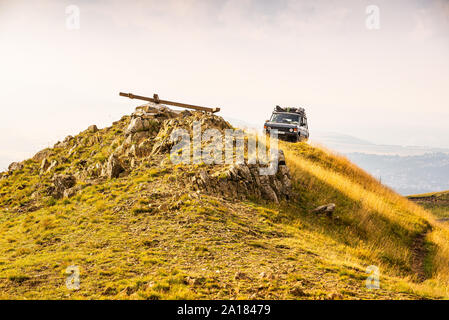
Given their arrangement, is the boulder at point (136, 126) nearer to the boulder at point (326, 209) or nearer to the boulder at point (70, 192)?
the boulder at point (70, 192)

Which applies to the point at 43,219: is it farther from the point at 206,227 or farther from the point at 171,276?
the point at 171,276

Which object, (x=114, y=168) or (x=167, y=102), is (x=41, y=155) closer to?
(x=167, y=102)

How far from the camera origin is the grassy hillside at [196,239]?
7180 mm

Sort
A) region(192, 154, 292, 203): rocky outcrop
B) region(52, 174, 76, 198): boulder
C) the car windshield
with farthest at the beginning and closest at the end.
→ the car windshield, region(52, 174, 76, 198): boulder, region(192, 154, 292, 203): rocky outcrop

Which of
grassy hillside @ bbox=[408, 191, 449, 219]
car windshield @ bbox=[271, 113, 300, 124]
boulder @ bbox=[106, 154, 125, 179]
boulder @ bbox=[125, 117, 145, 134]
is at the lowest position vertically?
grassy hillside @ bbox=[408, 191, 449, 219]

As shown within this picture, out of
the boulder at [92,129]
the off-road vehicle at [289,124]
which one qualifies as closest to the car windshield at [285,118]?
the off-road vehicle at [289,124]

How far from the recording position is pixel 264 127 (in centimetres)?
2464

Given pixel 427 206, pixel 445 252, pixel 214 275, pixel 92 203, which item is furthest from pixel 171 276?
pixel 427 206

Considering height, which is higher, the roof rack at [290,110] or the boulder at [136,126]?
the roof rack at [290,110]

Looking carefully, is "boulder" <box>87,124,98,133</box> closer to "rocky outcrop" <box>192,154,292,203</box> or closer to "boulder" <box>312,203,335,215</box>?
"rocky outcrop" <box>192,154,292,203</box>

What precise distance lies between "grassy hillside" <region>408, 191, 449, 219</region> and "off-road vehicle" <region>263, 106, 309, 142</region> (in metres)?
21.2

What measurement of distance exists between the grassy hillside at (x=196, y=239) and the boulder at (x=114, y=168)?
0.39 m

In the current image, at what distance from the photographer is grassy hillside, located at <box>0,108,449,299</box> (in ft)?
23.6

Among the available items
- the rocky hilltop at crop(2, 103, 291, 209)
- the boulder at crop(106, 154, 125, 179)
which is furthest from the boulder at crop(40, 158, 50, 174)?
the boulder at crop(106, 154, 125, 179)
